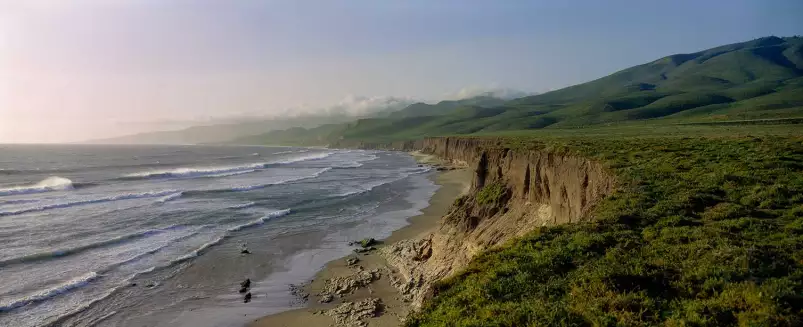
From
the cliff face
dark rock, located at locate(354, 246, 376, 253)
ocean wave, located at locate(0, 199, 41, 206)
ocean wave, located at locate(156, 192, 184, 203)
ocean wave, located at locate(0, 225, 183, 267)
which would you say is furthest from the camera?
ocean wave, located at locate(156, 192, 184, 203)

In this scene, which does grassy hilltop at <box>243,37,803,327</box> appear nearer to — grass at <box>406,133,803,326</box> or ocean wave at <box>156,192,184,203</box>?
grass at <box>406,133,803,326</box>

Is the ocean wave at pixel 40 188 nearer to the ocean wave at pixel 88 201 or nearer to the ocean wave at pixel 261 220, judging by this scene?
the ocean wave at pixel 88 201

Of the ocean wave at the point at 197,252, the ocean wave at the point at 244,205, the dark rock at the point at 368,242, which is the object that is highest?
the ocean wave at the point at 244,205

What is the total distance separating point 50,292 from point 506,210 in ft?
82.7

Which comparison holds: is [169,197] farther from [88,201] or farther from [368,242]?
[368,242]

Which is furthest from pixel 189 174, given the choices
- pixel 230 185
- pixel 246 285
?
pixel 246 285

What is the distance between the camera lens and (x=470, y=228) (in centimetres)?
2906

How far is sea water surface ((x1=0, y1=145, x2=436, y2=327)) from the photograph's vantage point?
22.6m

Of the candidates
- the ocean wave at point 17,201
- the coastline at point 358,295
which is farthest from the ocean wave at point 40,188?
the coastline at point 358,295

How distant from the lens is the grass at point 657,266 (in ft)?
28.5

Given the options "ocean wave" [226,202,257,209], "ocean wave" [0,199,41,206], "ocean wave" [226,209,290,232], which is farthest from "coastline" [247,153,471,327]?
"ocean wave" [0,199,41,206]

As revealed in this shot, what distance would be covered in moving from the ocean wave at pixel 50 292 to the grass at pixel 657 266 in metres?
21.9

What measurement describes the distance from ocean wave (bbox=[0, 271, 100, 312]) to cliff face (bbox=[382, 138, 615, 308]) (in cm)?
1710

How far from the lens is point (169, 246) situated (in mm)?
33625
